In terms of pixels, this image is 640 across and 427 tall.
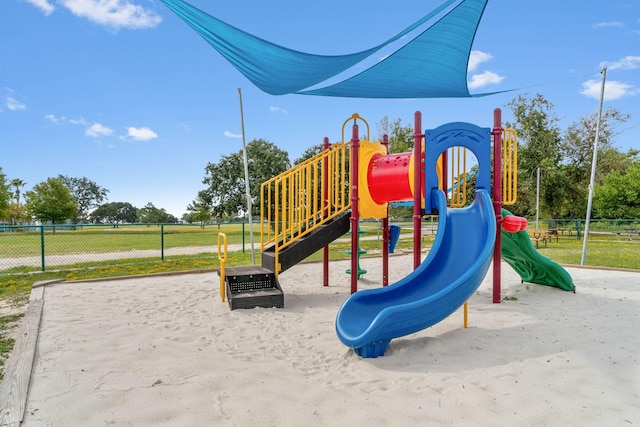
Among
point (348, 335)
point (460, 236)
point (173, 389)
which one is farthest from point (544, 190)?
point (173, 389)

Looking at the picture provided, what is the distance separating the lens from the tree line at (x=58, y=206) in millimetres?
47719

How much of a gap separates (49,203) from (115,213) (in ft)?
204

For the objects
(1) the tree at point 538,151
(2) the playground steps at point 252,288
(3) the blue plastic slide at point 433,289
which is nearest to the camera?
(3) the blue plastic slide at point 433,289

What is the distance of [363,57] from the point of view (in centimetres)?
562

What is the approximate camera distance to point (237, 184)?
36.6 meters

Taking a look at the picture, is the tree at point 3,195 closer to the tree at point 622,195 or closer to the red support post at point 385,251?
the red support post at point 385,251

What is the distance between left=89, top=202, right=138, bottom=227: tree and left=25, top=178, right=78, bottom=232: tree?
50.8 m

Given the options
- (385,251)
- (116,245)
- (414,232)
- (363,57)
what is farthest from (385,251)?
(116,245)

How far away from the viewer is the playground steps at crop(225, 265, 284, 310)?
5.70 meters

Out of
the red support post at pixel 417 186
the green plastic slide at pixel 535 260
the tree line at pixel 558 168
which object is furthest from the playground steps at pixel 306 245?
the tree line at pixel 558 168

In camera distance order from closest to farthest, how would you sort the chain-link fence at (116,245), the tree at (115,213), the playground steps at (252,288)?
1. the playground steps at (252,288)
2. the chain-link fence at (116,245)
3. the tree at (115,213)

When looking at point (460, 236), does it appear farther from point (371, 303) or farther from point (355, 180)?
point (355, 180)

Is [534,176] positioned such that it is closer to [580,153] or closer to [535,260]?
A: [580,153]

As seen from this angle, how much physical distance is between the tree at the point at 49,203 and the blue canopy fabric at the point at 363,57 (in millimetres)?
52416
